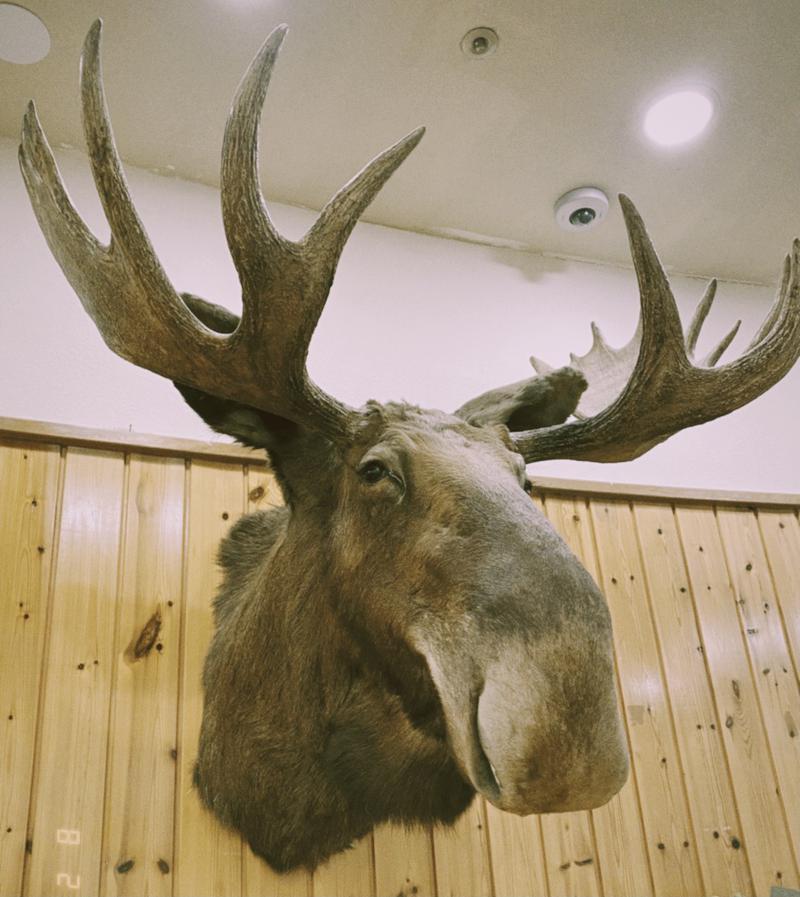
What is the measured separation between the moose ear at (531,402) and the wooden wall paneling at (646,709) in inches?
25.9

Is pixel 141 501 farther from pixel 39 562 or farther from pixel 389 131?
pixel 389 131

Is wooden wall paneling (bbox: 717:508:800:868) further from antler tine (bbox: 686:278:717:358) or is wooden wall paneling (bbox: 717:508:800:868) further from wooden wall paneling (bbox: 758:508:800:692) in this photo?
antler tine (bbox: 686:278:717:358)

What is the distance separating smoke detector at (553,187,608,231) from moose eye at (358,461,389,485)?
176 cm

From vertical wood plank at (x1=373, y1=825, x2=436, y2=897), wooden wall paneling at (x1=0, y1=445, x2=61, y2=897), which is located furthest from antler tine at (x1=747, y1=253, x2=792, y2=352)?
wooden wall paneling at (x1=0, y1=445, x2=61, y2=897)

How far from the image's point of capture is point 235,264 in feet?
4.66

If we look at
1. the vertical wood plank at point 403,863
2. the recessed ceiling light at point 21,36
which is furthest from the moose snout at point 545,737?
the recessed ceiling light at point 21,36

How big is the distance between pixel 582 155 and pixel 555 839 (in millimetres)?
2122

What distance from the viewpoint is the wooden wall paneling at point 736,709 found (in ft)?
7.38

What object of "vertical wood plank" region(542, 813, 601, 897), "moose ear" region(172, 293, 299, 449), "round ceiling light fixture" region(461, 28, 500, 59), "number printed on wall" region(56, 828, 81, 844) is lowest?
Result: "vertical wood plank" region(542, 813, 601, 897)

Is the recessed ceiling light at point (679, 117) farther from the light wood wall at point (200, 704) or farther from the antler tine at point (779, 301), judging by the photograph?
the light wood wall at point (200, 704)

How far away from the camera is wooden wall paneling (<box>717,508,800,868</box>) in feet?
7.82

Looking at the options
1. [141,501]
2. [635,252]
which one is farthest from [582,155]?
[141,501]

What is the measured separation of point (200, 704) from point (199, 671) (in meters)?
0.08

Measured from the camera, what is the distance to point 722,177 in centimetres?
287
